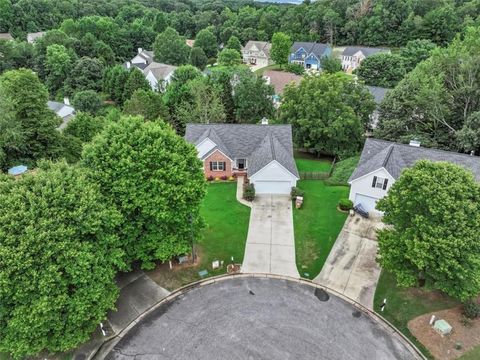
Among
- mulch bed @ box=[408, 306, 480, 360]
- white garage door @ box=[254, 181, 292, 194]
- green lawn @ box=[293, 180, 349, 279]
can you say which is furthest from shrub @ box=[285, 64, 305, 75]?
mulch bed @ box=[408, 306, 480, 360]

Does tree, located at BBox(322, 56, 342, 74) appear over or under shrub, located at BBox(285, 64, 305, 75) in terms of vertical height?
over

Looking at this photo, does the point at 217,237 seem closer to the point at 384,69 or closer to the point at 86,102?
the point at 86,102

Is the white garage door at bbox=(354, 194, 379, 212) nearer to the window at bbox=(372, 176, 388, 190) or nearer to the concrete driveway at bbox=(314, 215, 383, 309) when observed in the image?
the window at bbox=(372, 176, 388, 190)

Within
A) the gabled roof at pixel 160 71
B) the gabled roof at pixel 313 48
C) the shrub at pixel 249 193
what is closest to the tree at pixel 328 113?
the shrub at pixel 249 193

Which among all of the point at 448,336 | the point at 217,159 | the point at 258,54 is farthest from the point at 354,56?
the point at 448,336

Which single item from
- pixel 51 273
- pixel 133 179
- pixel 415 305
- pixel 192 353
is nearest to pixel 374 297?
pixel 415 305

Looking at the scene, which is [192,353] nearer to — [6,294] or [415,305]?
[6,294]

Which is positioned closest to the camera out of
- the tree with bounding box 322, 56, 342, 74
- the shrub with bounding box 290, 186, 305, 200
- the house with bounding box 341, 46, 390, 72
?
the shrub with bounding box 290, 186, 305, 200
